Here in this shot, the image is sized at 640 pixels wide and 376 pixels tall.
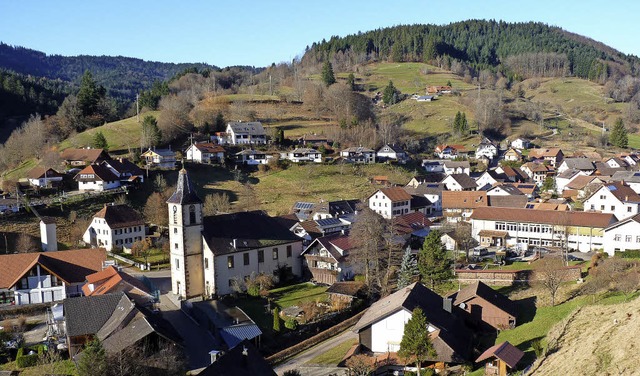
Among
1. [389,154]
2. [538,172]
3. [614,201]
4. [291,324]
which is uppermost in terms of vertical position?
[389,154]

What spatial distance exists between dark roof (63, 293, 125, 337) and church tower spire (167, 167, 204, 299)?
8171 mm

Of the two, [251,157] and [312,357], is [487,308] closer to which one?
[312,357]

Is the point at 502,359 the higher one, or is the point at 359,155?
the point at 359,155

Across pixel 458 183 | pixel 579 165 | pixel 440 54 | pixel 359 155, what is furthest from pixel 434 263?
pixel 440 54

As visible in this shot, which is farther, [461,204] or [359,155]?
[359,155]

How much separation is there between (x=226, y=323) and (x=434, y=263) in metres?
14.1

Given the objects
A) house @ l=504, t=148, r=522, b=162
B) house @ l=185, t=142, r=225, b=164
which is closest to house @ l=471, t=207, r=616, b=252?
house @ l=185, t=142, r=225, b=164

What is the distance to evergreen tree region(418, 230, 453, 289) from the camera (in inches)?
1355

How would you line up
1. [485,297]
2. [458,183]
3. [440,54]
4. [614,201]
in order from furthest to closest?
[440,54] < [458,183] < [614,201] < [485,297]

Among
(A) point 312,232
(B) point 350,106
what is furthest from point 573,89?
(A) point 312,232

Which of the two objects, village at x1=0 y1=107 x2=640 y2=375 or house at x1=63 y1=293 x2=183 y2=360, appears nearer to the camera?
house at x1=63 y1=293 x2=183 y2=360

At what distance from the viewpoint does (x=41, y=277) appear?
33125 mm

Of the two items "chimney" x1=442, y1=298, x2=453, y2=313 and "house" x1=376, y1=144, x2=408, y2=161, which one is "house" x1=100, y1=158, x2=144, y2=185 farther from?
"chimney" x1=442, y1=298, x2=453, y2=313

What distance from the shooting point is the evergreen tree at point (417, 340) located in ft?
74.3
